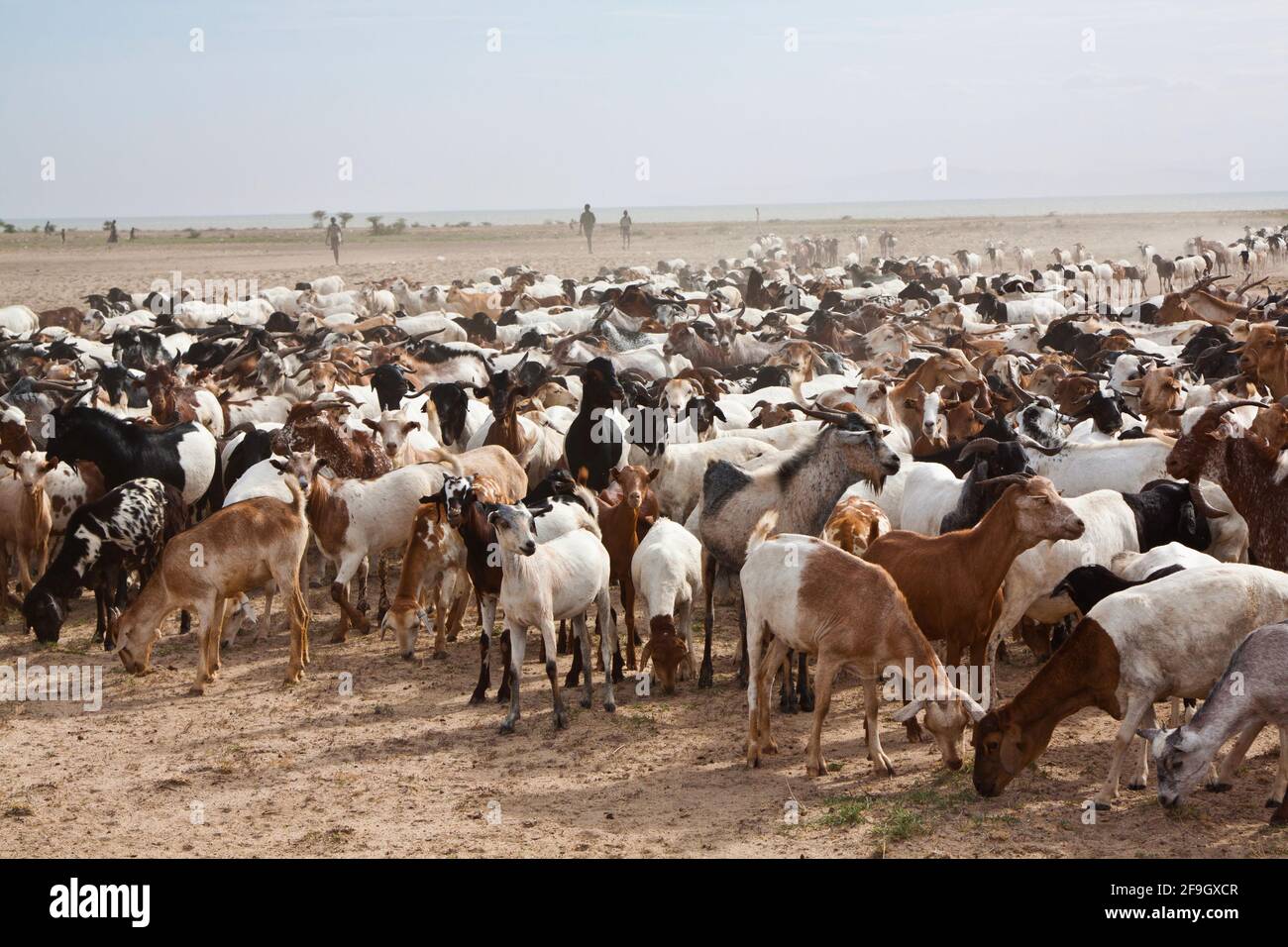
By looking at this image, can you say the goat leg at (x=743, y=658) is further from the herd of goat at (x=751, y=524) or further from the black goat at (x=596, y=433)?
the black goat at (x=596, y=433)

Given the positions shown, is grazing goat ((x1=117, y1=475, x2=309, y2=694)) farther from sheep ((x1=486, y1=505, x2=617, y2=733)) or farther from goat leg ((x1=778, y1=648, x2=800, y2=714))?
goat leg ((x1=778, y1=648, x2=800, y2=714))

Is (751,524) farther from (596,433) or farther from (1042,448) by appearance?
(596,433)

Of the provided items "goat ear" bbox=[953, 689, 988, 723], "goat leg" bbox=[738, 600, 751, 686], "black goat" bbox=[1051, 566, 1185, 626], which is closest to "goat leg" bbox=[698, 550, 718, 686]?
"goat leg" bbox=[738, 600, 751, 686]

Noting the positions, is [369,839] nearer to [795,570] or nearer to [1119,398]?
[795,570]

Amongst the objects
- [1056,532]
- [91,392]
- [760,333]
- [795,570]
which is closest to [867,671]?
[795,570]

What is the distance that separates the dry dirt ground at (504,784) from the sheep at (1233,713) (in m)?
0.28

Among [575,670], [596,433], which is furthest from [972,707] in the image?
[596,433]

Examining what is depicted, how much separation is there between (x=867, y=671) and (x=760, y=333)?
15522mm

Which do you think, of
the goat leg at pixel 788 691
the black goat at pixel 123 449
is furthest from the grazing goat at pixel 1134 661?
the black goat at pixel 123 449

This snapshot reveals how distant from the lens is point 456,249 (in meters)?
67.5

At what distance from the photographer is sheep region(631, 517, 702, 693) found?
9.35 meters

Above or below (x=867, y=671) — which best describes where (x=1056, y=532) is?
above

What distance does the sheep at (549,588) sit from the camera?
8.58 meters

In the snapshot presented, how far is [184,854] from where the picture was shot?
7066mm
